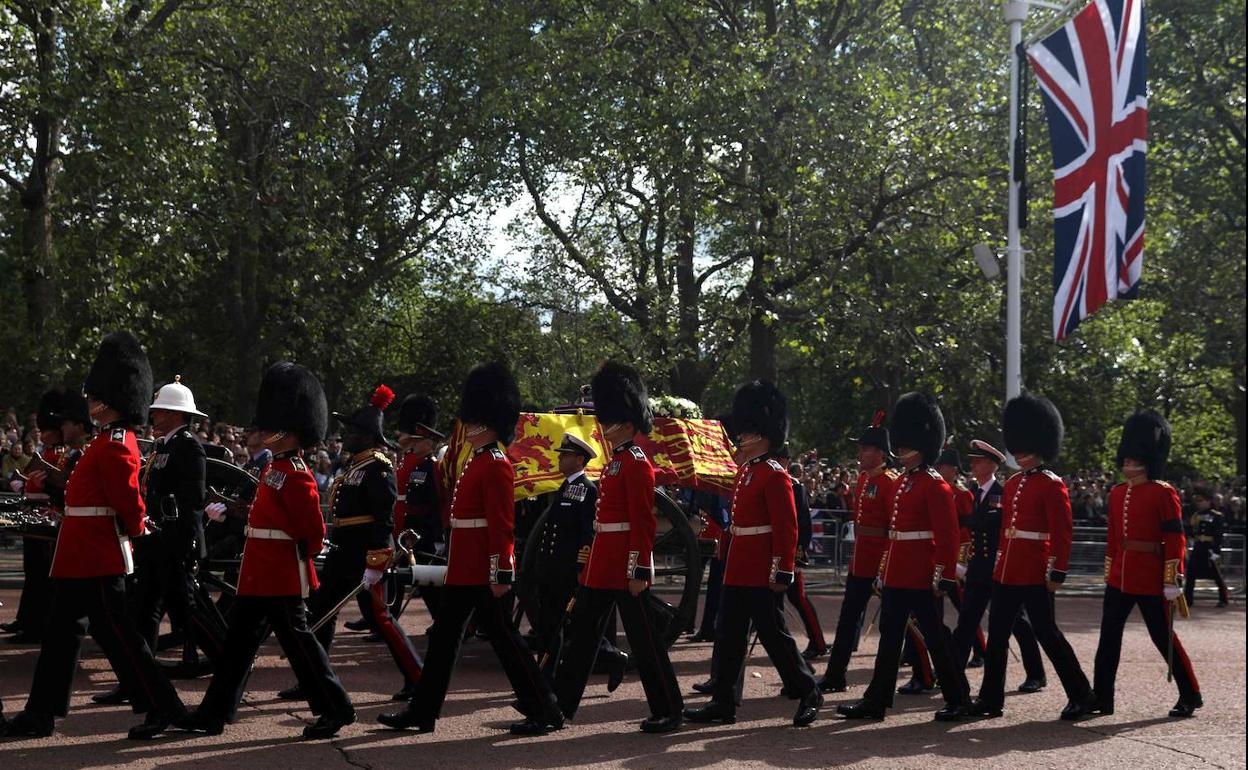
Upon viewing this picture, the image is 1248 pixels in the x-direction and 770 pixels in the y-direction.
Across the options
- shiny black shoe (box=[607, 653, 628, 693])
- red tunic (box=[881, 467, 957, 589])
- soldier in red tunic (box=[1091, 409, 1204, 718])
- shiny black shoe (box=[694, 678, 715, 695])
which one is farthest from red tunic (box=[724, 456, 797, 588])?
soldier in red tunic (box=[1091, 409, 1204, 718])

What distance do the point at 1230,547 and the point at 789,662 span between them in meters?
14.1

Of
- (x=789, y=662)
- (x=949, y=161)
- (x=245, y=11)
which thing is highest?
(x=245, y=11)

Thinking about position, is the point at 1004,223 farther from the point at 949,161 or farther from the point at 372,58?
the point at 372,58

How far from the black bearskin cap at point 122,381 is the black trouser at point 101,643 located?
0.82 m

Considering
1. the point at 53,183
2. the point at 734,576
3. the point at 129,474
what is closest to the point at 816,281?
the point at 53,183

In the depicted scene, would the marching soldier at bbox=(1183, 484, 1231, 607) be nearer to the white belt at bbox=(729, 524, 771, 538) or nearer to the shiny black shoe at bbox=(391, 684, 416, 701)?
the white belt at bbox=(729, 524, 771, 538)

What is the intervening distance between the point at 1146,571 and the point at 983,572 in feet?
4.05

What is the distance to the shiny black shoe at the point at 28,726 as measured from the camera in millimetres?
6805

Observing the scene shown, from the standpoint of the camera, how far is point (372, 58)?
23.9 metres

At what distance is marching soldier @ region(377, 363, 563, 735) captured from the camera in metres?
7.15

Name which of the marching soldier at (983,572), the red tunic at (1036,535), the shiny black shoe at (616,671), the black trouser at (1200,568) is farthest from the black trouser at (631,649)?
the black trouser at (1200,568)

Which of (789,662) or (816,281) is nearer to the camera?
(789,662)

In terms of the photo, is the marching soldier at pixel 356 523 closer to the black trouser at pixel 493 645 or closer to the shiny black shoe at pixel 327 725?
the black trouser at pixel 493 645

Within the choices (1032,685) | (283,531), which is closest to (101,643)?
(283,531)
